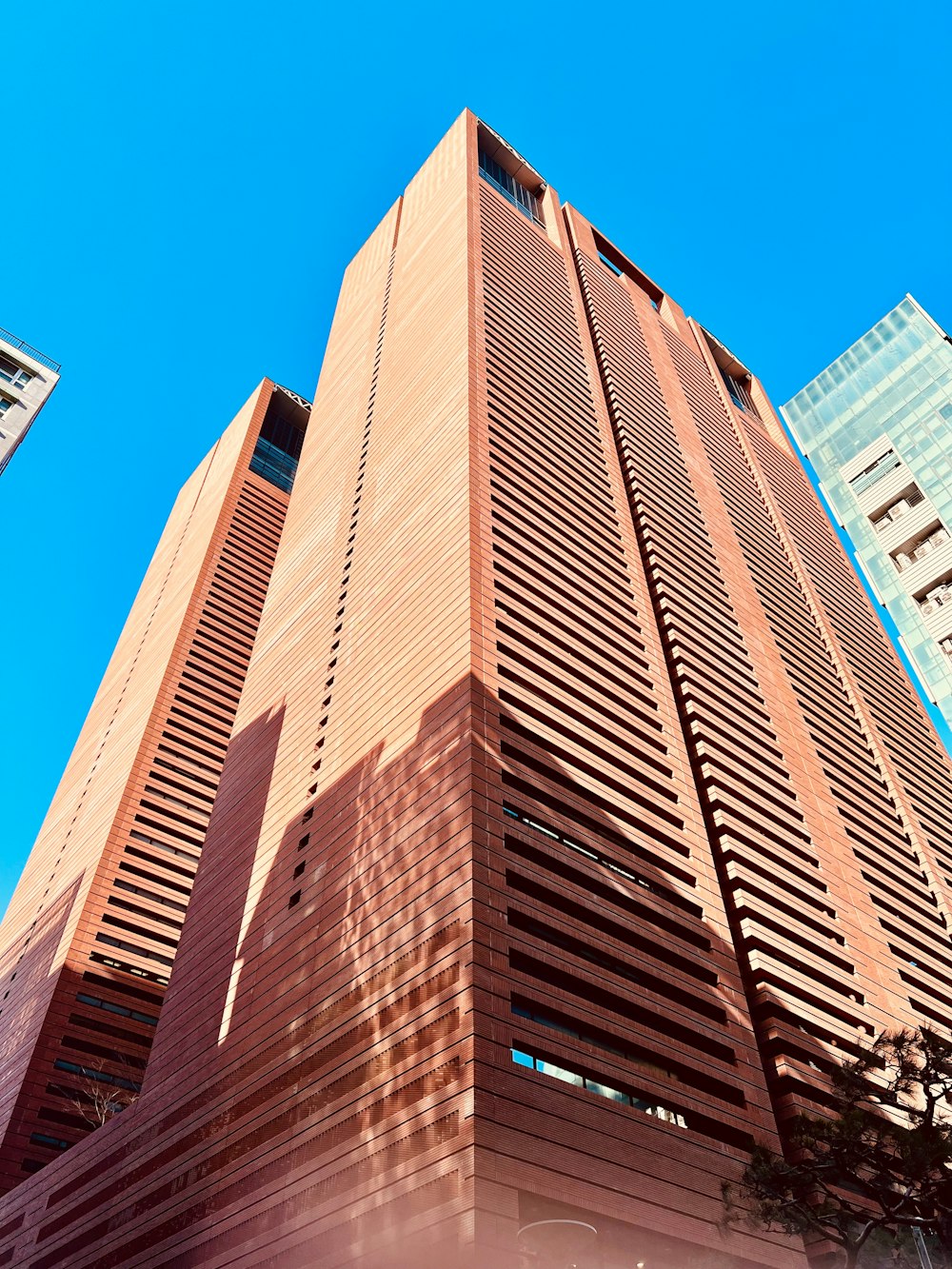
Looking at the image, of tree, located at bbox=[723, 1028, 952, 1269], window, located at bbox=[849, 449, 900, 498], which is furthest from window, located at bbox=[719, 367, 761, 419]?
tree, located at bbox=[723, 1028, 952, 1269]

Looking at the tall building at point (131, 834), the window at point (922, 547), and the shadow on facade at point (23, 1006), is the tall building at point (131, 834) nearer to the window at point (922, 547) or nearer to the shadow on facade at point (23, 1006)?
the shadow on facade at point (23, 1006)

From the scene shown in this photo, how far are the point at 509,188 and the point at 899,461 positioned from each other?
128 feet

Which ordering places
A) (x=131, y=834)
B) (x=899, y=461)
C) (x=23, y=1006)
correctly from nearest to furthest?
(x=899, y=461) → (x=23, y=1006) → (x=131, y=834)

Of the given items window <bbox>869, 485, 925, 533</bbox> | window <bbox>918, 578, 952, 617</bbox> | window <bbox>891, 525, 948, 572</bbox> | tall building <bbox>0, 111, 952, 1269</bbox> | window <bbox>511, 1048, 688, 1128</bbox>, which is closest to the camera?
tall building <bbox>0, 111, 952, 1269</bbox>

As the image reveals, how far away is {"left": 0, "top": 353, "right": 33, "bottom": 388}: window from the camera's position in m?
59.7

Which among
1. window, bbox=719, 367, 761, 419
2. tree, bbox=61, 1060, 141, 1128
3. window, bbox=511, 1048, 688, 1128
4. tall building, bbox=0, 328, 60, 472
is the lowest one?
window, bbox=511, 1048, 688, 1128

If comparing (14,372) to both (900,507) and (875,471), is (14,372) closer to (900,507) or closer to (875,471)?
(875,471)

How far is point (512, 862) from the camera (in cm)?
2950

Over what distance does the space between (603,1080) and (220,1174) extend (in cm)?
1164

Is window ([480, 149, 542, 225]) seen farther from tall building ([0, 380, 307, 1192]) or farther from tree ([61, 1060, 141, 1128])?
tree ([61, 1060, 141, 1128])

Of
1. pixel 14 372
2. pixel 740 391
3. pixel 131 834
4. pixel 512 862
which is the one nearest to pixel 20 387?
pixel 14 372

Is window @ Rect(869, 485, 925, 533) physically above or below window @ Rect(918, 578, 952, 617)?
above

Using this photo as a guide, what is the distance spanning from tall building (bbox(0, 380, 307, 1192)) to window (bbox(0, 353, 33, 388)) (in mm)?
20296

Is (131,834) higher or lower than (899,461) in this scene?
lower
